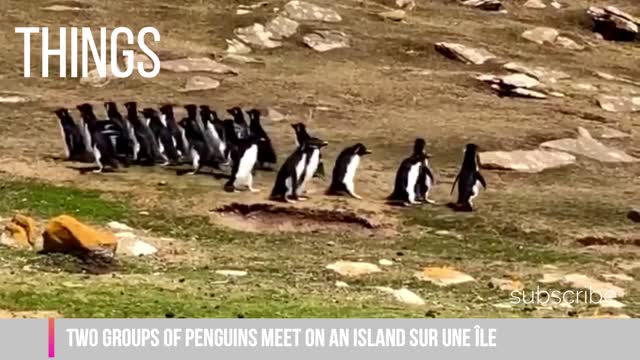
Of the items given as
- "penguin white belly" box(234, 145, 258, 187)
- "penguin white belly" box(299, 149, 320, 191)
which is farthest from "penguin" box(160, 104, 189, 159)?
"penguin white belly" box(299, 149, 320, 191)

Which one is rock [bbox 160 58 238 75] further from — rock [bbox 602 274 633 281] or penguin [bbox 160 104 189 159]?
rock [bbox 602 274 633 281]

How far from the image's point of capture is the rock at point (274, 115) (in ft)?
71.6

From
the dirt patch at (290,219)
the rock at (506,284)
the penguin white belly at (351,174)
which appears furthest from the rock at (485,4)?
the rock at (506,284)

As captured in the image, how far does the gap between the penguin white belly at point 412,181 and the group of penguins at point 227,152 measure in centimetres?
1

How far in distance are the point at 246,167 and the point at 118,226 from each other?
285 centimetres

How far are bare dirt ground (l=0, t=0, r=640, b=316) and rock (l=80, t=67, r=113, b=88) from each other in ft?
0.67

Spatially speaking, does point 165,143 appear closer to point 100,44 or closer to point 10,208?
point 10,208

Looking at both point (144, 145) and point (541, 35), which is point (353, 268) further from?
point (541, 35)

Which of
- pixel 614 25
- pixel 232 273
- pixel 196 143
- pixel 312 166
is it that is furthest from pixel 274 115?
pixel 614 25

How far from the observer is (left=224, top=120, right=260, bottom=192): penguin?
16.9 m

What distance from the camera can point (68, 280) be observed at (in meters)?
12.1

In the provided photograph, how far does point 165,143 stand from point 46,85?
5657 millimetres

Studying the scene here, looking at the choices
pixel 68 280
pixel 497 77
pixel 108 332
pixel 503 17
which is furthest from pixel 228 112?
pixel 503 17

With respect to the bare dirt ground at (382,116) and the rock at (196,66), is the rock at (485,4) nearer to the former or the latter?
the bare dirt ground at (382,116)
